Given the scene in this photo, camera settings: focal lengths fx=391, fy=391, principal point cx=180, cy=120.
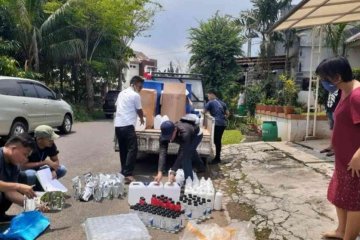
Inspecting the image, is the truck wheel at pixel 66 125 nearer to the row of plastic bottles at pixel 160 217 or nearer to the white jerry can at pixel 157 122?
the white jerry can at pixel 157 122

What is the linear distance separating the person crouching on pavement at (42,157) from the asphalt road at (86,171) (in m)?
0.49

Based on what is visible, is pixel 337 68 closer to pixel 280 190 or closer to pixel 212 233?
pixel 212 233

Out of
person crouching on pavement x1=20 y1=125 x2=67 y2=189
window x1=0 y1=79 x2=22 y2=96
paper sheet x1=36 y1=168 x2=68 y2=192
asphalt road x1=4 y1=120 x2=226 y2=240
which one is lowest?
asphalt road x1=4 y1=120 x2=226 y2=240

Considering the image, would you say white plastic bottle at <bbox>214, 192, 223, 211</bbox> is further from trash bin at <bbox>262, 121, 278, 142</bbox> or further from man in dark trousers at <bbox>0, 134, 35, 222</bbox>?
trash bin at <bbox>262, 121, 278, 142</bbox>

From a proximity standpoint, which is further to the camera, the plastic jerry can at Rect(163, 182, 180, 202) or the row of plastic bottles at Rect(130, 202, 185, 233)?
the plastic jerry can at Rect(163, 182, 180, 202)

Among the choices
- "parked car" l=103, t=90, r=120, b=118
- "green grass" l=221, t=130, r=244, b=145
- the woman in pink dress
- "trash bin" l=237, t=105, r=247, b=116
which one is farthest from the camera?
"parked car" l=103, t=90, r=120, b=118

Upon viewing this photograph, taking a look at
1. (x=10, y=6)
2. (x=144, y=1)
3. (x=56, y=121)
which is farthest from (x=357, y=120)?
(x=144, y=1)

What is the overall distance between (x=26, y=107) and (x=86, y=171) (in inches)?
155

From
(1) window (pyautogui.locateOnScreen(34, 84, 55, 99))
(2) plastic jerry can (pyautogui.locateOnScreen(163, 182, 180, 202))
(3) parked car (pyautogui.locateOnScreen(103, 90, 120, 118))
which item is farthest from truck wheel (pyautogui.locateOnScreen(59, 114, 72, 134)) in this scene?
(3) parked car (pyautogui.locateOnScreen(103, 90, 120, 118))

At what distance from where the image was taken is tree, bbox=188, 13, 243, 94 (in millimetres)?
19609

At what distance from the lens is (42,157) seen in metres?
5.32

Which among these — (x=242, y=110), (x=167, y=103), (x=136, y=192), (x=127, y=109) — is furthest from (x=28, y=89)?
(x=242, y=110)

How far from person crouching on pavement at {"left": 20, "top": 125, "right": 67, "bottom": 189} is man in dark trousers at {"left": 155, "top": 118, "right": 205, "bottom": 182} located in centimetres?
143

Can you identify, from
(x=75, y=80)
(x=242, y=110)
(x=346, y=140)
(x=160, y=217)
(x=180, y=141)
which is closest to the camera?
(x=346, y=140)
